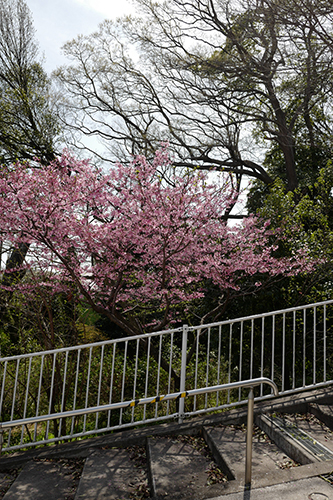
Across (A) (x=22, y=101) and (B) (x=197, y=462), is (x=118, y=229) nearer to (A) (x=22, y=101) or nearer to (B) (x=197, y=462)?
(B) (x=197, y=462)

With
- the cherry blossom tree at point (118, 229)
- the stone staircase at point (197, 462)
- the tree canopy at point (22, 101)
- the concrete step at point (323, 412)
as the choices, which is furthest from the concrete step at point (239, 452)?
the tree canopy at point (22, 101)

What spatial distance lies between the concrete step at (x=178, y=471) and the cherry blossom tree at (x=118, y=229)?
1925mm

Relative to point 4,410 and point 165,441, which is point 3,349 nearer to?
point 4,410

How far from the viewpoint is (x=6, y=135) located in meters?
10.7

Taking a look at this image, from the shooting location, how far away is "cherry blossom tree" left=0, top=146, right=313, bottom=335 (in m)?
4.36

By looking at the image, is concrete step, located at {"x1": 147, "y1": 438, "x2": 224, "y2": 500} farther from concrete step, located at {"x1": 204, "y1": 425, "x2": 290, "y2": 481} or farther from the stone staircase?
concrete step, located at {"x1": 204, "y1": 425, "x2": 290, "y2": 481}

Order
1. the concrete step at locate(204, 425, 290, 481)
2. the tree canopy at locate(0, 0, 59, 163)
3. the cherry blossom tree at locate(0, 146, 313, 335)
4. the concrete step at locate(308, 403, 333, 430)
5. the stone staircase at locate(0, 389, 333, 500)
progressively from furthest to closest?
the tree canopy at locate(0, 0, 59, 163)
the cherry blossom tree at locate(0, 146, 313, 335)
the concrete step at locate(308, 403, 333, 430)
the concrete step at locate(204, 425, 290, 481)
the stone staircase at locate(0, 389, 333, 500)

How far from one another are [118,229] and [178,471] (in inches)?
109

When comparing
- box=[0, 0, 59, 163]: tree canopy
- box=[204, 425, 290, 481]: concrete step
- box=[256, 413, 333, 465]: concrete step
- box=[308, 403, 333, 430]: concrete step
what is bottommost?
box=[204, 425, 290, 481]: concrete step

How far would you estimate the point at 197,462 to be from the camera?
3.00 meters

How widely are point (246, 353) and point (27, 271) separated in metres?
4.07

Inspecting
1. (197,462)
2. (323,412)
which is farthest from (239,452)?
Result: (323,412)

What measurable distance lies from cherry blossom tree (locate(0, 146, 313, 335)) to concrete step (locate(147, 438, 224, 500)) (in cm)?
193

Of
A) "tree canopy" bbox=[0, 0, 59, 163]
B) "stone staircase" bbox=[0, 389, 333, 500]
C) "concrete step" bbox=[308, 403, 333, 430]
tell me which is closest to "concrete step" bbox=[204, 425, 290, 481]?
"stone staircase" bbox=[0, 389, 333, 500]
